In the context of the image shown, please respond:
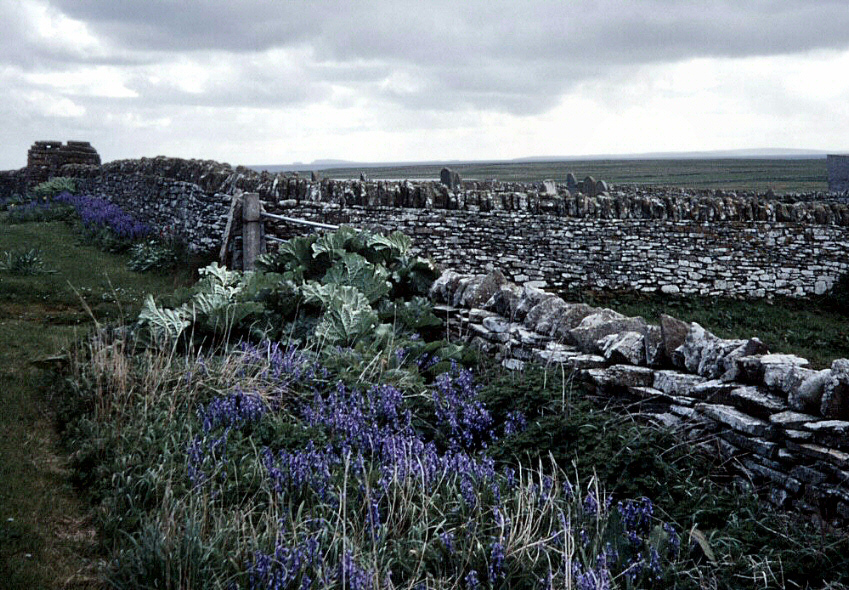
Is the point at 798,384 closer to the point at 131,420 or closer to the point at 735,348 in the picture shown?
the point at 735,348

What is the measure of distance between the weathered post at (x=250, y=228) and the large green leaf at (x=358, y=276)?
3.88 metres

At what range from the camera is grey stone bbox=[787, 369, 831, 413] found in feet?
14.0

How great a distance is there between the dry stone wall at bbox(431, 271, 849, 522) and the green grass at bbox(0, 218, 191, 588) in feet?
11.5

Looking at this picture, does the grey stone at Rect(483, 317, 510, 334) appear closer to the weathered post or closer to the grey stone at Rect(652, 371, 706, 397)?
the grey stone at Rect(652, 371, 706, 397)

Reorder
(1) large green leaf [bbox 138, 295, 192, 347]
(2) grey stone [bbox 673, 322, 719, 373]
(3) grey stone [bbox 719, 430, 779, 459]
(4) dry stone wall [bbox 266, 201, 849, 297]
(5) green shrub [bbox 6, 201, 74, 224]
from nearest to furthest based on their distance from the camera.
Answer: (3) grey stone [bbox 719, 430, 779, 459]
(2) grey stone [bbox 673, 322, 719, 373]
(1) large green leaf [bbox 138, 295, 192, 347]
(4) dry stone wall [bbox 266, 201, 849, 297]
(5) green shrub [bbox 6, 201, 74, 224]

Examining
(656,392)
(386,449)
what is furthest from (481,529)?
(656,392)

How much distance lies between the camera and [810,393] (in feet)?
14.1

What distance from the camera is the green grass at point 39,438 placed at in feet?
13.1

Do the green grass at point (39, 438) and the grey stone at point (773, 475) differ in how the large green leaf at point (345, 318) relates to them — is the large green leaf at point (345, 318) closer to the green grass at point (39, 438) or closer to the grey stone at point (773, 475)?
the green grass at point (39, 438)

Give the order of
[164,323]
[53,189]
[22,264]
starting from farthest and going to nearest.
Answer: [53,189] < [22,264] < [164,323]

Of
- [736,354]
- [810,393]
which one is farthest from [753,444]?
[736,354]

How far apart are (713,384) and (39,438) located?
15.3 feet

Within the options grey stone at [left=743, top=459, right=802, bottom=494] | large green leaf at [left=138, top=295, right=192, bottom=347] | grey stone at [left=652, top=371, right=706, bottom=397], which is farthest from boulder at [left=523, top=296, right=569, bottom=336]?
large green leaf at [left=138, top=295, right=192, bottom=347]

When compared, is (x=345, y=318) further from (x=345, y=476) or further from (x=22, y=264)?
(x=22, y=264)
